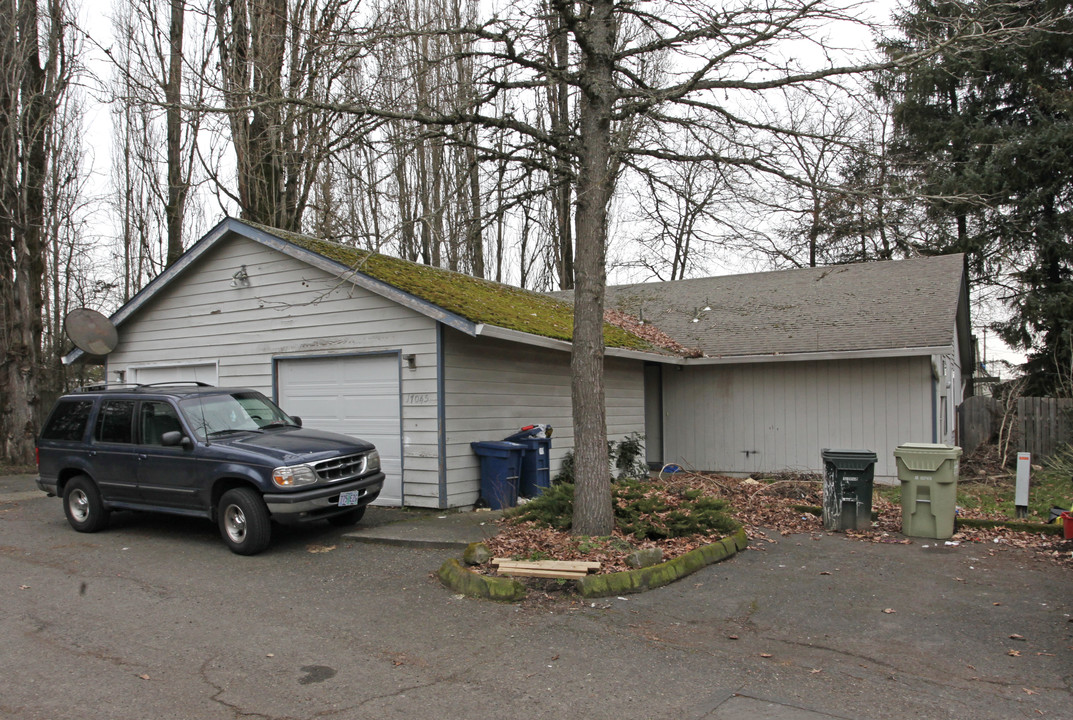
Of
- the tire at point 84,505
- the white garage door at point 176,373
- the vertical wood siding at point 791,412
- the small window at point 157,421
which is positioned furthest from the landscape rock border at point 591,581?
the vertical wood siding at point 791,412

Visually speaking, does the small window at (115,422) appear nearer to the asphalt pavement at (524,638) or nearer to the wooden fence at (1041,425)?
the asphalt pavement at (524,638)

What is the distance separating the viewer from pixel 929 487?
8.97 m

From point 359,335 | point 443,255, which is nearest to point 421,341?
point 359,335

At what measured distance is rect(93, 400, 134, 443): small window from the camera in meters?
9.30

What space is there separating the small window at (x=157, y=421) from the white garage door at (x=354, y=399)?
2885 millimetres

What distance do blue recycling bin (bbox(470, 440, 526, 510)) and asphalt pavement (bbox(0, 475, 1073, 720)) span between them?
2.23m

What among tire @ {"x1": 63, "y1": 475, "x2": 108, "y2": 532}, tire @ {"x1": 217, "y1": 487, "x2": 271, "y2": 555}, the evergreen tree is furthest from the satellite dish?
the evergreen tree

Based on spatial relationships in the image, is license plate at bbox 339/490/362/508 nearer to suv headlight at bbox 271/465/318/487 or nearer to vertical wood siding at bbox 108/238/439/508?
suv headlight at bbox 271/465/318/487

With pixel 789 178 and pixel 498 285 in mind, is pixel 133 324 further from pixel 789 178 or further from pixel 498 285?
pixel 789 178

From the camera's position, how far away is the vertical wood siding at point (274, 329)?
10617 mm

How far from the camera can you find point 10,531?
32.8 feet

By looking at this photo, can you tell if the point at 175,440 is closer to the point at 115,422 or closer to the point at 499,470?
the point at 115,422

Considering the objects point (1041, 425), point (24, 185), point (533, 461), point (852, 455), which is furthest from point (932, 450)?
point (24, 185)

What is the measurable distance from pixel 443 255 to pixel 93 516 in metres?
13.9
